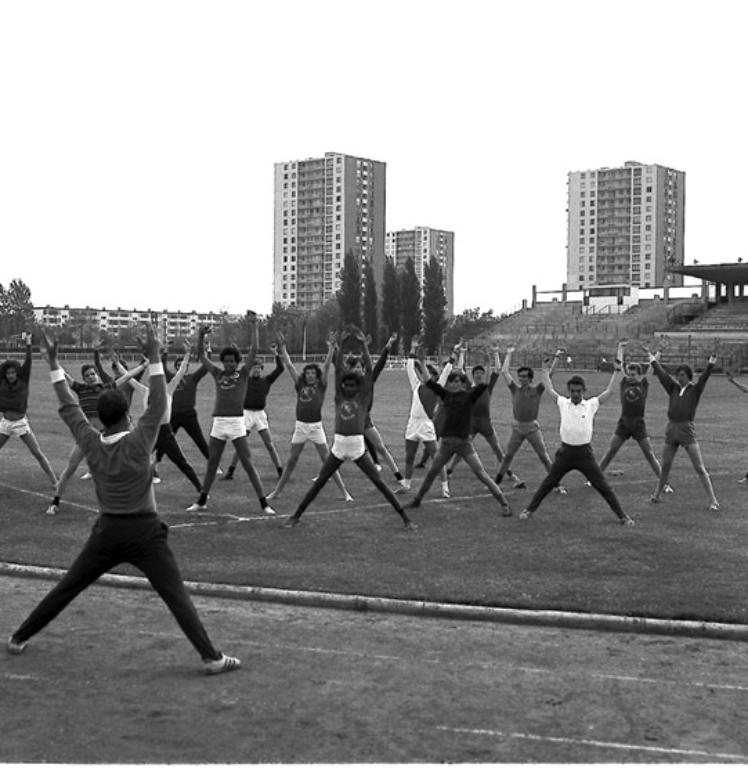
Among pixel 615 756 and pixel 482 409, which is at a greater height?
pixel 482 409

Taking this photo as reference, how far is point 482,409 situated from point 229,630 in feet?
30.1

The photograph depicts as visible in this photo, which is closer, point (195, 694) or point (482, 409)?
point (195, 694)

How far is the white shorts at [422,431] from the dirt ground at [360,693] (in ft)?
24.6

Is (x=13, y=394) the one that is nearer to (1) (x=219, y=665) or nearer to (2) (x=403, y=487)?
(2) (x=403, y=487)

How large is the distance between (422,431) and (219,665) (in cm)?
936

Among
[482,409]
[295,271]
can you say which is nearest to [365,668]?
[482,409]

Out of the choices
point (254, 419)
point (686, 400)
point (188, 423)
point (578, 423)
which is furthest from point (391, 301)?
point (578, 423)

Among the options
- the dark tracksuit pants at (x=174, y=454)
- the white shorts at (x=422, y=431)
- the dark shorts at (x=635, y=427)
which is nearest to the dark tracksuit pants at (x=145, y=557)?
the dark tracksuit pants at (x=174, y=454)

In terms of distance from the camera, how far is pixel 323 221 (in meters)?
179

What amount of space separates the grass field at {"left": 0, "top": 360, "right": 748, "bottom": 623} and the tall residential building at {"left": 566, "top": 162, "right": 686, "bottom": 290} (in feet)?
542

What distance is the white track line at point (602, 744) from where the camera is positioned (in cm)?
562

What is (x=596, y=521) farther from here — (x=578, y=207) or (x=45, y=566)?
(x=578, y=207)

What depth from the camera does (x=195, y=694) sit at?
653 centimetres

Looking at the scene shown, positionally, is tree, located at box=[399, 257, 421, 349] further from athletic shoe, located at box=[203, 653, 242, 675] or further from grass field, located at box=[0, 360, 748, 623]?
athletic shoe, located at box=[203, 653, 242, 675]
